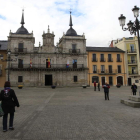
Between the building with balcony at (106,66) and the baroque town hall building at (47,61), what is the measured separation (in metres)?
1.88

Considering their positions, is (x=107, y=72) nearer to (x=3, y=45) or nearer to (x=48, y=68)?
(x=48, y=68)

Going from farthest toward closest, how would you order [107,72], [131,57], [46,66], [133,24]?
1. [131,57]
2. [107,72]
3. [46,66]
4. [133,24]

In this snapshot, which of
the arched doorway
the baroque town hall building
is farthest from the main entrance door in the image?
the arched doorway

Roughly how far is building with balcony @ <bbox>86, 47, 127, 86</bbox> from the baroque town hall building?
188cm

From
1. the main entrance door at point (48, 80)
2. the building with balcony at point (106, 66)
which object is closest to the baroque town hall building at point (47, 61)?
the main entrance door at point (48, 80)

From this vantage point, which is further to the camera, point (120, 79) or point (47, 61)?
point (120, 79)

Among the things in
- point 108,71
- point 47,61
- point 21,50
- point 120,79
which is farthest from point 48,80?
point 120,79

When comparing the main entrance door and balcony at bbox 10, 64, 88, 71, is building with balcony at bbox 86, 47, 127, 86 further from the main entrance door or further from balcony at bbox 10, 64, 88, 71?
the main entrance door

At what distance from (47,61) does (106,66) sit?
15320 mm

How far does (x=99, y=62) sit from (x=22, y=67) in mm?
19345

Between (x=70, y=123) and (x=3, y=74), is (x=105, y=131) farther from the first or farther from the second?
(x=3, y=74)

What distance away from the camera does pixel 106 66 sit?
4000 centimetres

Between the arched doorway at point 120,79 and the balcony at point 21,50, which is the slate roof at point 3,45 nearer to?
the balcony at point 21,50

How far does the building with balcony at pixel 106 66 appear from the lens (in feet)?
128
